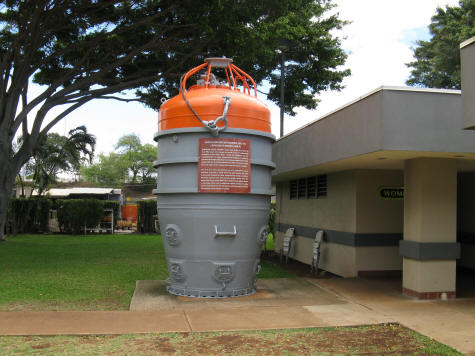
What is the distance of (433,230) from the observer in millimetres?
8500

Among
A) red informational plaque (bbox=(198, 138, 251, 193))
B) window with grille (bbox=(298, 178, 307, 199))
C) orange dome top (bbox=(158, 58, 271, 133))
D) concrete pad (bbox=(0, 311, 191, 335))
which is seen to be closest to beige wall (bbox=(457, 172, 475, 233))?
window with grille (bbox=(298, 178, 307, 199))

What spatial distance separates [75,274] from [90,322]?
4.97 meters

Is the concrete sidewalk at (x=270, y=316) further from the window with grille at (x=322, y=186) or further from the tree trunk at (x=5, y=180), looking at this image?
the tree trunk at (x=5, y=180)

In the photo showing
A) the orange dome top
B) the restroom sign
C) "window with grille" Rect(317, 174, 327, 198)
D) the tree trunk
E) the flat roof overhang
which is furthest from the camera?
the tree trunk

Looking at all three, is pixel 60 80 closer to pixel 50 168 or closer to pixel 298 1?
pixel 298 1

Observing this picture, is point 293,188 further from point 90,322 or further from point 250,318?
point 90,322

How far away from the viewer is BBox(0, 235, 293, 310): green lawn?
8276 millimetres

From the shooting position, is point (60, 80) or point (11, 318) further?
point (60, 80)

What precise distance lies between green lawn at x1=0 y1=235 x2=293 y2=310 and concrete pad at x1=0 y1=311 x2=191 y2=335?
1.84 ft

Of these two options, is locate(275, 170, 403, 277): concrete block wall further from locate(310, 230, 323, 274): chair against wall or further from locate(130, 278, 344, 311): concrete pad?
locate(130, 278, 344, 311): concrete pad

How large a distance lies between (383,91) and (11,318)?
638 centimetres

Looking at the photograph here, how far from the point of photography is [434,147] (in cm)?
755

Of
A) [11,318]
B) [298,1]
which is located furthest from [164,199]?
[298,1]

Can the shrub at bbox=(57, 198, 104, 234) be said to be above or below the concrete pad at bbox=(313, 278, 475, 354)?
above
